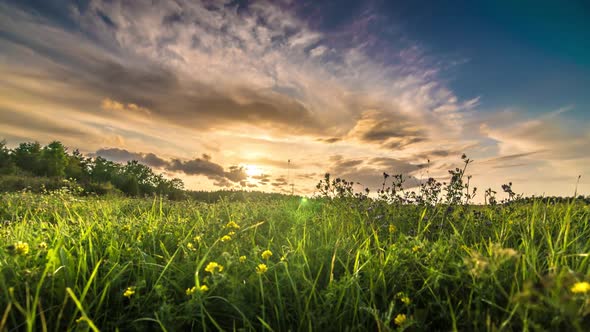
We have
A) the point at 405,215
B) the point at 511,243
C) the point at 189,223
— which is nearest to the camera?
the point at 511,243

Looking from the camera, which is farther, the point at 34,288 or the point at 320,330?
the point at 34,288

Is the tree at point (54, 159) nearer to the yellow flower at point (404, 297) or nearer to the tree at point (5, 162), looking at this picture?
the tree at point (5, 162)

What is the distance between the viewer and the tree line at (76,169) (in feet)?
85.0

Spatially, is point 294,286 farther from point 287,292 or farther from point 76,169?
point 76,169

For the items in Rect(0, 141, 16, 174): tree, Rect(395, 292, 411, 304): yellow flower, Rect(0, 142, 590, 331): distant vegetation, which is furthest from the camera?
Rect(0, 141, 16, 174): tree

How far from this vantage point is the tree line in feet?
85.0

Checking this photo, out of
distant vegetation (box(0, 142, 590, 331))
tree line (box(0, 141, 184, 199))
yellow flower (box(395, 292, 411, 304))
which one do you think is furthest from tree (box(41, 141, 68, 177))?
yellow flower (box(395, 292, 411, 304))

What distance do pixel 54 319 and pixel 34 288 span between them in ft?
1.08

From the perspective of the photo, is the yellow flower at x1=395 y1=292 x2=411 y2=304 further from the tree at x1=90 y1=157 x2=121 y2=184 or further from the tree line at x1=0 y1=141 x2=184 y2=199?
the tree at x1=90 y1=157 x2=121 y2=184

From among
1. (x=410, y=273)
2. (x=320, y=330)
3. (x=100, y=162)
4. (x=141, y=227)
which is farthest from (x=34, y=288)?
(x=100, y=162)

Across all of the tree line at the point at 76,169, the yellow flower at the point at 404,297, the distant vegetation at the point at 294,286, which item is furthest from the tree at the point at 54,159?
the yellow flower at the point at 404,297

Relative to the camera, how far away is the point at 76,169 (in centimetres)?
3344

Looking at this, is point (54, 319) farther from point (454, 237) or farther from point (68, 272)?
point (454, 237)

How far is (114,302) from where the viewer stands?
287 cm
